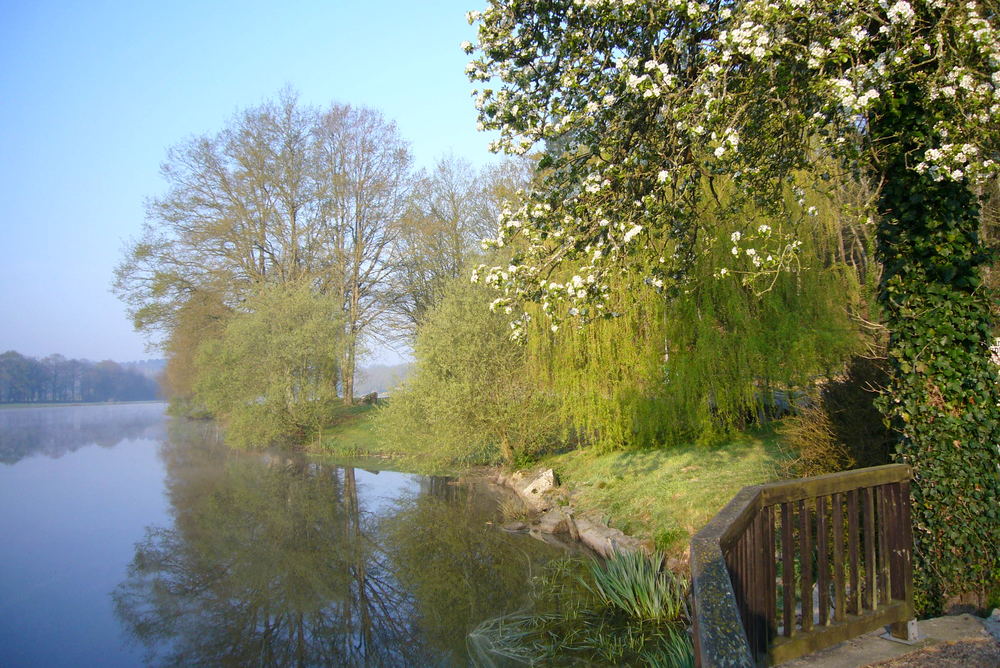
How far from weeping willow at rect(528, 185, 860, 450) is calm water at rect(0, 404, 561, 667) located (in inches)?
162

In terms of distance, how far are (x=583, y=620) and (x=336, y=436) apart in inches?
931

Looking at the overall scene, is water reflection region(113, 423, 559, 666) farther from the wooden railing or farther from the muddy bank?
the wooden railing

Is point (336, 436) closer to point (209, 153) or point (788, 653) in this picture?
point (209, 153)

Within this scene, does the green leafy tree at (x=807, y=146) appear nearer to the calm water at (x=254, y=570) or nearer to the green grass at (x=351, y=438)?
the calm water at (x=254, y=570)

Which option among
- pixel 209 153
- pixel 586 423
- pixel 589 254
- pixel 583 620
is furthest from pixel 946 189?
pixel 209 153

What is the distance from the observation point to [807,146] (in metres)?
6.68

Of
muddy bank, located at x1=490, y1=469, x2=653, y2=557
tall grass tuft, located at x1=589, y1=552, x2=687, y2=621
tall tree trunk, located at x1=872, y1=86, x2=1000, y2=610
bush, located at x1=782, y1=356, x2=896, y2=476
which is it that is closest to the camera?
tall tree trunk, located at x1=872, y1=86, x2=1000, y2=610

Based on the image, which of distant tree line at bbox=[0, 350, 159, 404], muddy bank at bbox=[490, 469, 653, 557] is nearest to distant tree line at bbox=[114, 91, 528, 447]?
muddy bank at bbox=[490, 469, 653, 557]

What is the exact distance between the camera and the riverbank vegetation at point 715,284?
4.87 m

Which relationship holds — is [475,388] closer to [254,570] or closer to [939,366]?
[254,570]

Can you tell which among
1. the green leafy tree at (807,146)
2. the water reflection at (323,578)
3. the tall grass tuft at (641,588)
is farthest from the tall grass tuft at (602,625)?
the green leafy tree at (807,146)

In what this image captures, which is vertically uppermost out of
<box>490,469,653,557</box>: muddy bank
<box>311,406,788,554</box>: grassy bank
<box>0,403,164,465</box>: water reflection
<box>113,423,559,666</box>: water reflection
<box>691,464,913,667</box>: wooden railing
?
<box>691,464,913,667</box>: wooden railing

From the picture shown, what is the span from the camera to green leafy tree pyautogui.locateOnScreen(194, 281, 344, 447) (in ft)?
91.1

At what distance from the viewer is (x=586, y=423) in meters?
15.2
